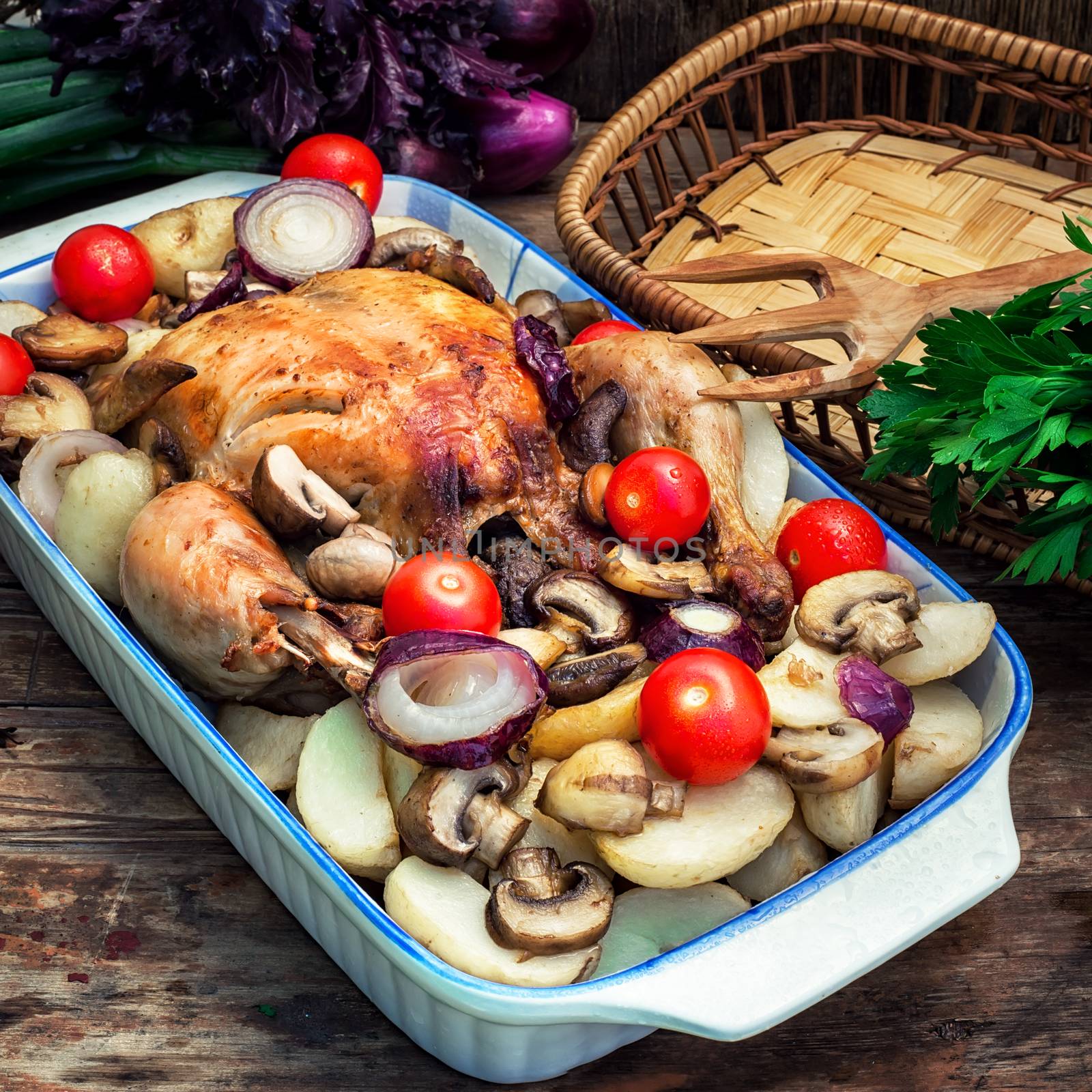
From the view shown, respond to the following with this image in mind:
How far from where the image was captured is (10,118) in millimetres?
3369

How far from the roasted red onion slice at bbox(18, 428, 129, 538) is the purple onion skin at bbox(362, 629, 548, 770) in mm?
875

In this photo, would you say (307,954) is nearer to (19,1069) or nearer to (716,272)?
(19,1069)

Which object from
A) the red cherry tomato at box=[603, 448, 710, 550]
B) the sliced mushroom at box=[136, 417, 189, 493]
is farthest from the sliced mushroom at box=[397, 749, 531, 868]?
the sliced mushroom at box=[136, 417, 189, 493]

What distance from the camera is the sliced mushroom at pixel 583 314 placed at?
9.33ft

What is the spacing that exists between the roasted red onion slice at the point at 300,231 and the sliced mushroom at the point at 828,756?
1548 millimetres

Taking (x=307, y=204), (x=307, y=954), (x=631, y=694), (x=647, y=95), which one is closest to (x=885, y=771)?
(x=631, y=694)

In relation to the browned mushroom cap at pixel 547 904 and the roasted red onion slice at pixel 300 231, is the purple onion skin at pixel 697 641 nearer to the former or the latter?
the browned mushroom cap at pixel 547 904

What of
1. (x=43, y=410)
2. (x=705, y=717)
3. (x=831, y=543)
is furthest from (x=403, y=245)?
(x=705, y=717)

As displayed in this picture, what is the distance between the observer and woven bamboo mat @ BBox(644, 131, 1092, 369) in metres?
3.36

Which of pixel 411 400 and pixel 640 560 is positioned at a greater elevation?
pixel 411 400

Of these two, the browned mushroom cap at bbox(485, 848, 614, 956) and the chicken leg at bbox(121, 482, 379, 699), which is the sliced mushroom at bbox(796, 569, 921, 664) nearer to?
the browned mushroom cap at bbox(485, 848, 614, 956)

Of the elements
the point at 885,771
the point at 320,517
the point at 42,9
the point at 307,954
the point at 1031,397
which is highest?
the point at 42,9

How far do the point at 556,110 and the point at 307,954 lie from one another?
8.68ft

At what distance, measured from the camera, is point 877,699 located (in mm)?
1976
